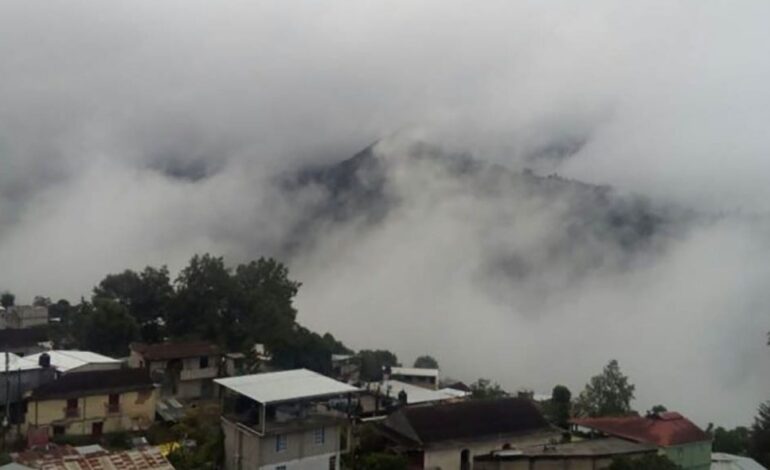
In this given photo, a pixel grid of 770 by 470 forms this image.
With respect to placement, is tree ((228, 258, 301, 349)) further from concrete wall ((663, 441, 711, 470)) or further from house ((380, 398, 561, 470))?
concrete wall ((663, 441, 711, 470))

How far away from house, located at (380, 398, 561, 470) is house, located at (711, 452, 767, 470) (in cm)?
823

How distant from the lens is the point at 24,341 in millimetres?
55781

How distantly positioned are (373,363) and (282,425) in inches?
1239

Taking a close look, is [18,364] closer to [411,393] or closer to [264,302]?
[264,302]

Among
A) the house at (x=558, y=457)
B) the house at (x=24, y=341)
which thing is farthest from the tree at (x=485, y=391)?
the house at (x=24, y=341)

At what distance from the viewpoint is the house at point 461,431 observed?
110 feet

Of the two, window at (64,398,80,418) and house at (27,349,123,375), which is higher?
house at (27,349,123,375)

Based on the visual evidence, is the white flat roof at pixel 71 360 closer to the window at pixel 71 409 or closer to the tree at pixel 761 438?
the window at pixel 71 409

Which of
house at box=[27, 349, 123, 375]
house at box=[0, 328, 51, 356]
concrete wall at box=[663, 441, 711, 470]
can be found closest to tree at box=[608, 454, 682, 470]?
concrete wall at box=[663, 441, 711, 470]

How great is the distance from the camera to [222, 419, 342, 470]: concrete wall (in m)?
29.5

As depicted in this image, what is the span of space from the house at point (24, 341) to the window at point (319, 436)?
2935 centimetres

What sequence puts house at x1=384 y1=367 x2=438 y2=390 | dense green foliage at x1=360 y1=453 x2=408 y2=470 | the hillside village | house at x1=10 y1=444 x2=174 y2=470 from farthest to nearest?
house at x1=384 y1=367 x2=438 y2=390
dense green foliage at x1=360 y1=453 x2=408 y2=470
the hillside village
house at x1=10 y1=444 x2=174 y2=470

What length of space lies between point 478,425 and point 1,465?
62.6ft

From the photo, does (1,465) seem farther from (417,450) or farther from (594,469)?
(594,469)
